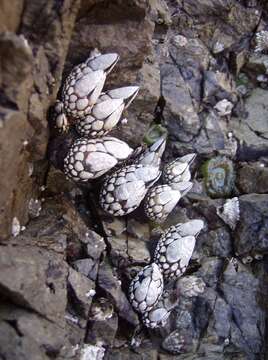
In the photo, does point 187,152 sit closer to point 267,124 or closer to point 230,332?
point 267,124

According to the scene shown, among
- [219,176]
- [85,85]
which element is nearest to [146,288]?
[219,176]

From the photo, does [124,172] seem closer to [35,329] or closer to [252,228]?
[252,228]

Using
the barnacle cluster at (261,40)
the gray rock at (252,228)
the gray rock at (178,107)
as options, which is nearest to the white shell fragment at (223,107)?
the gray rock at (178,107)

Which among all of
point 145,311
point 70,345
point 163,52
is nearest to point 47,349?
point 70,345

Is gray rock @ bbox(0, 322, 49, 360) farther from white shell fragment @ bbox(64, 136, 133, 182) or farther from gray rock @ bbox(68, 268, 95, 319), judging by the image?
white shell fragment @ bbox(64, 136, 133, 182)

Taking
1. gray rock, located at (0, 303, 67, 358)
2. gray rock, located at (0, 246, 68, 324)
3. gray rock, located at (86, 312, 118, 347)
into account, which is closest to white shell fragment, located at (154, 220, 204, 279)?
gray rock, located at (86, 312, 118, 347)

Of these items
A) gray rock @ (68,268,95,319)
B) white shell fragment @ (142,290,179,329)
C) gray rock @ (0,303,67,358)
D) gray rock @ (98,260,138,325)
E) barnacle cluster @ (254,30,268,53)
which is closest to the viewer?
gray rock @ (0,303,67,358)

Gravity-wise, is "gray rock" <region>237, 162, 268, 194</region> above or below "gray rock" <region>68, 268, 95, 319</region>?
above
